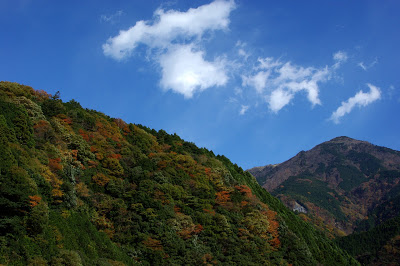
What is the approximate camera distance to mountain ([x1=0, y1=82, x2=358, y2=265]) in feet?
85.2

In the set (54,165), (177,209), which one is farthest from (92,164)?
(177,209)

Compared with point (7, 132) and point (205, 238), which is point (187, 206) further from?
point (7, 132)

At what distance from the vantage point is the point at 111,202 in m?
40.0

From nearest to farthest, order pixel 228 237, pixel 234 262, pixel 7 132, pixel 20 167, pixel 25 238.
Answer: pixel 25 238 < pixel 20 167 < pixel 7 132 < pixel 234 262 < pixel 228 237

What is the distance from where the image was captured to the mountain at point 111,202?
2598cm

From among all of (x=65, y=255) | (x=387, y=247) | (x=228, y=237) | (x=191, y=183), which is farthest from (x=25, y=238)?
(x=387, y=247)

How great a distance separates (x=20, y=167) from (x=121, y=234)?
1410cm

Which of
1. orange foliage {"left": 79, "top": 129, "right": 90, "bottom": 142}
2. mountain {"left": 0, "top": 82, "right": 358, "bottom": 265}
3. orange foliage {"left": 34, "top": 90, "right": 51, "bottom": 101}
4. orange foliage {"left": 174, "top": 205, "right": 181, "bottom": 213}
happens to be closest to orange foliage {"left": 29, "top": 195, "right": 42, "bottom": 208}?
mountain {"left": 0, "top": 82, "right": 358, "bottom": 265}

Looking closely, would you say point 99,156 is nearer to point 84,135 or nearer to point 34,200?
point 84,135

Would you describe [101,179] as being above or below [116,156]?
below

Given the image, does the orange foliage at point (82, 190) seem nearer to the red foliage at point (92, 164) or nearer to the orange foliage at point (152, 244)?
the red foliage at point (92, 164)

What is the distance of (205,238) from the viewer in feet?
140

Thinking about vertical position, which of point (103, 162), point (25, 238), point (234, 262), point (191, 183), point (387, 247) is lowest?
point (387, 247)

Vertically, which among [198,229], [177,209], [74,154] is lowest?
[198,229]
